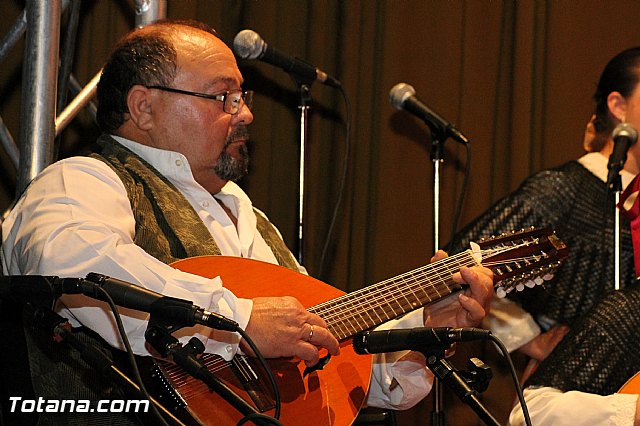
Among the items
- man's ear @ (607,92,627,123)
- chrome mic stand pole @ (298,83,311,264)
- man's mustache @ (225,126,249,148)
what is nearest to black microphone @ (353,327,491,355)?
man's mustache @ (225,126,249,148)

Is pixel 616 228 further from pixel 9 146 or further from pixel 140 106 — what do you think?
pixel 9 146

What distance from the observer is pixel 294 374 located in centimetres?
231

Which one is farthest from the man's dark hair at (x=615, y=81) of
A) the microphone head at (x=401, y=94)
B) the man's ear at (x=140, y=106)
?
the man's ear at (x=140, y=106)

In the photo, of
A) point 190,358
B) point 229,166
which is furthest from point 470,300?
point 190,358

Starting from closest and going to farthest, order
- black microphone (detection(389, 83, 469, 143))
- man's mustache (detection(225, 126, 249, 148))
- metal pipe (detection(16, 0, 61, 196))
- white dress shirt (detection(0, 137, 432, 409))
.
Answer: white dress shirt (detection(0, 137, 432, 409))
man's mustache (detection(225, 126, 249, 148))
metal pipe (detection(16, 0, 61, 196))
black microphone (detection(389, 83, 469, 143))

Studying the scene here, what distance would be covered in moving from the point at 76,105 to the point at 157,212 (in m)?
0.73

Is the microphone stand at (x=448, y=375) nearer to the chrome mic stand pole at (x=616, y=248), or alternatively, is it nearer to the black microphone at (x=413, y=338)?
the black microphone at (x=413, y=338)

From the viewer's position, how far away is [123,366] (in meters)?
2.14

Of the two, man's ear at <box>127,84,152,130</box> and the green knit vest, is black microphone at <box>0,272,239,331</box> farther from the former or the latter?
man's ear at <box>127,84,152,130</box>

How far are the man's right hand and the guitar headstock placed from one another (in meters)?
0.56

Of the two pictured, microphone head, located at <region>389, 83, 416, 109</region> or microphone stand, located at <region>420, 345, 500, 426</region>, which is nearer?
microphone stand, located at <region>420, 345, 500, 426</region>

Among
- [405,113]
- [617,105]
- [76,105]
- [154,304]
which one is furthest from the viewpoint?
[405,113]

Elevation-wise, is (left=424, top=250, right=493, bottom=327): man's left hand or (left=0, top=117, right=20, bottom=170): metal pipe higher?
(left=0, top=117, right=20, bottom=170): metal pipe

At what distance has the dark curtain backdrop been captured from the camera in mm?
3992
